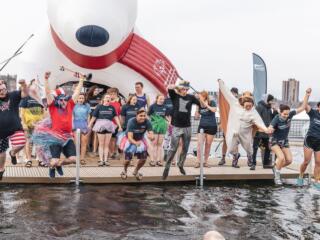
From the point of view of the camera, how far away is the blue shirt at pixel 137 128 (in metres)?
8.38

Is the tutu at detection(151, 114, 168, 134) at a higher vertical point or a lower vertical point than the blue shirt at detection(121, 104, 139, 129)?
lower

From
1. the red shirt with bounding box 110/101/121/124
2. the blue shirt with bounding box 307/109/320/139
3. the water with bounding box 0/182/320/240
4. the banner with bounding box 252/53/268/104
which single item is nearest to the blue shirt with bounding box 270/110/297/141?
the blue shirt with bounding box 307/109/320/139

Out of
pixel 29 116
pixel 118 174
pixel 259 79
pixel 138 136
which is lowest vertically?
pixel 118 174

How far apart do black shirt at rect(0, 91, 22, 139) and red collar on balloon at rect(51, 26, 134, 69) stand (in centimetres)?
342

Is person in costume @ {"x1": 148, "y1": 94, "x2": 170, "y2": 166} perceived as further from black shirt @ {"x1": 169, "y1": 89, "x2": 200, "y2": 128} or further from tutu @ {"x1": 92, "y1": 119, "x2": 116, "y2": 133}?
black shirt @ {"x1": 169, "y1": 89, "x2": 200, "y2": 128}

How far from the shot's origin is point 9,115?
24.2 feet

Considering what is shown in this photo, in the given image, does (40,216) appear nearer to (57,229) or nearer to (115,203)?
(57,229)

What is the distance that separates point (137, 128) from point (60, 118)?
132 cm

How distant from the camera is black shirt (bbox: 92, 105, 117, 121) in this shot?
32.4 feet

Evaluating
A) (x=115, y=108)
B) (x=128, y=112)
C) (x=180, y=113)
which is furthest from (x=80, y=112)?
(x=180, y=113)

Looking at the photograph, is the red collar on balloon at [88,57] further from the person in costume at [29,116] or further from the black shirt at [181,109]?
the black shirt at [181,109]

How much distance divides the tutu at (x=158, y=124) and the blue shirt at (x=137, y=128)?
146cm

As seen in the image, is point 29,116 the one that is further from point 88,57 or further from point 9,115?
point 9,115

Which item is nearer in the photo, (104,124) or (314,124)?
(314,124)
